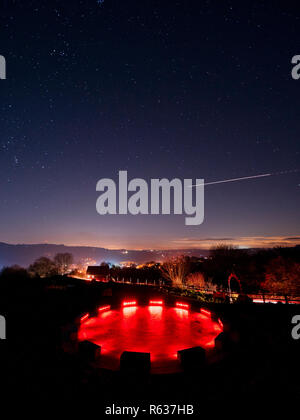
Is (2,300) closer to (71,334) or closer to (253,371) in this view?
(71,334)

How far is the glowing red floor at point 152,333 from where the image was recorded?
746 centimetres

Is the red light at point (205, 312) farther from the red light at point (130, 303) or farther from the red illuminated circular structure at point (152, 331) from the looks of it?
the red light at point (130, 303)

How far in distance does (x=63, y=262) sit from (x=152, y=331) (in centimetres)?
4676

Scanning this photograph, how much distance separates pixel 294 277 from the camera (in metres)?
17.1

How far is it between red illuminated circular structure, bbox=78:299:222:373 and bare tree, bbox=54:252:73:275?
41.6m

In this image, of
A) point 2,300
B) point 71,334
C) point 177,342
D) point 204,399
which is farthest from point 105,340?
point 2,300

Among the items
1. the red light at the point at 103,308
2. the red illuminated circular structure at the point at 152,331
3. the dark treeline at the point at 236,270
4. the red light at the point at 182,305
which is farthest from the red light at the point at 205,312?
the red light at the point at 103,308

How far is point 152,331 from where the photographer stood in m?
10.2

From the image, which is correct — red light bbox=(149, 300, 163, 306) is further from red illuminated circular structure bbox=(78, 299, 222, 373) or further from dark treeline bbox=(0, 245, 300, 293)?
dark treeline bbox=(0, 245, 300, 293)

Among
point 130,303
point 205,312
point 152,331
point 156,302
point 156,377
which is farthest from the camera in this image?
point 156,302

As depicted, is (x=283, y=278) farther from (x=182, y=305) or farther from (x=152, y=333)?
(x=152, y=333)

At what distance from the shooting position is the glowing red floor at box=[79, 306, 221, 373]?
746cm

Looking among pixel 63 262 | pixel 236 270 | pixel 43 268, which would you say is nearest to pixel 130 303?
pixel 236 270
